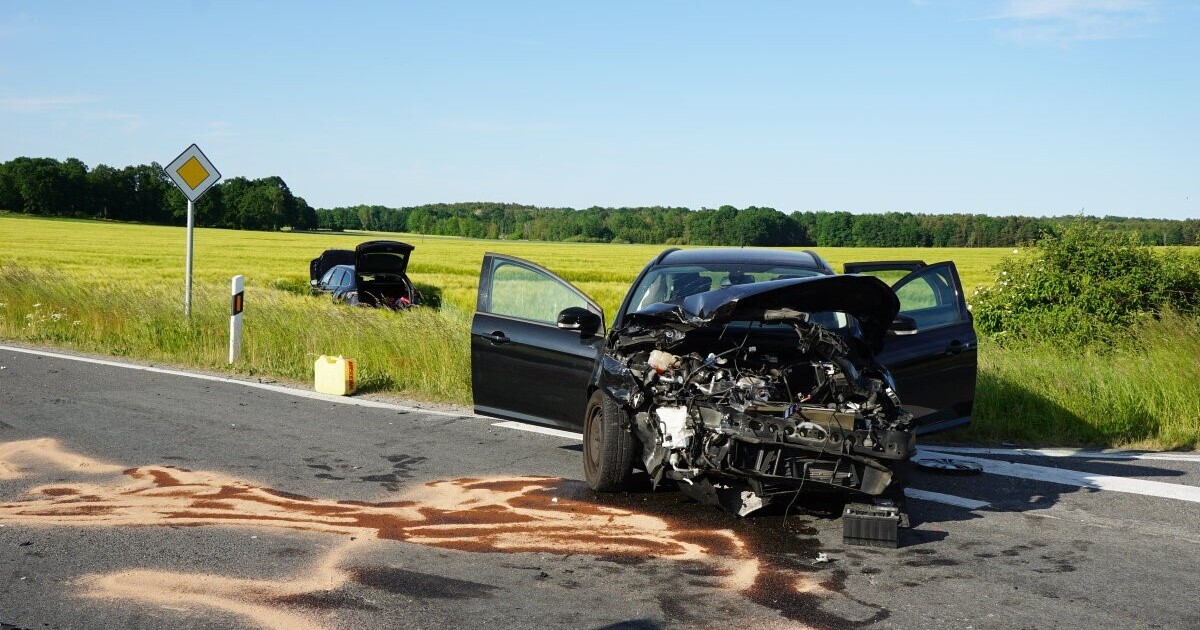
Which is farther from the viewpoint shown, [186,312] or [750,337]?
[186,312]

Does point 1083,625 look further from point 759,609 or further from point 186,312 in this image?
point 186,312

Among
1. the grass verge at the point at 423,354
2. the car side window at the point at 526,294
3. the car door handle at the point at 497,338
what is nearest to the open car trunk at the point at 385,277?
the grass verge at the point at 423,354

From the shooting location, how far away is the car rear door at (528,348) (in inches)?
294

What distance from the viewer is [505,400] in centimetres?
801

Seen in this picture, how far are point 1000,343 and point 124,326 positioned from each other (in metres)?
12.3

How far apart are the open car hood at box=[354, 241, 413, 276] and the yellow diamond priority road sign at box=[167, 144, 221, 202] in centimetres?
720

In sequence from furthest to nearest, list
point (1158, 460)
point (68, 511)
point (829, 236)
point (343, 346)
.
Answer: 1. point (829, 236)
2. point (343, 346)
3. point (1158, 460)
4. point (68, 511)

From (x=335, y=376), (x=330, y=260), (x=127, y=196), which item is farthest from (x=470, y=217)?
(x=335, y=376)

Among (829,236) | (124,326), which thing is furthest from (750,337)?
(829,236)

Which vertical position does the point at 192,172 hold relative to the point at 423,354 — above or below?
above

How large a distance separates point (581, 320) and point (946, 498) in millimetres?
2448

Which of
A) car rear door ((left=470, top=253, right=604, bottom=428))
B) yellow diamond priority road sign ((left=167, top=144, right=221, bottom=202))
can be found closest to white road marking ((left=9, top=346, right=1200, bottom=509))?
car rear door ((left=470, top=253, right=604, bottom=428))

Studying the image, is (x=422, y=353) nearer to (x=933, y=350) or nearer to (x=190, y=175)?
(x=190, y=175)

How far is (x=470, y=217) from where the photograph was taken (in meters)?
140
